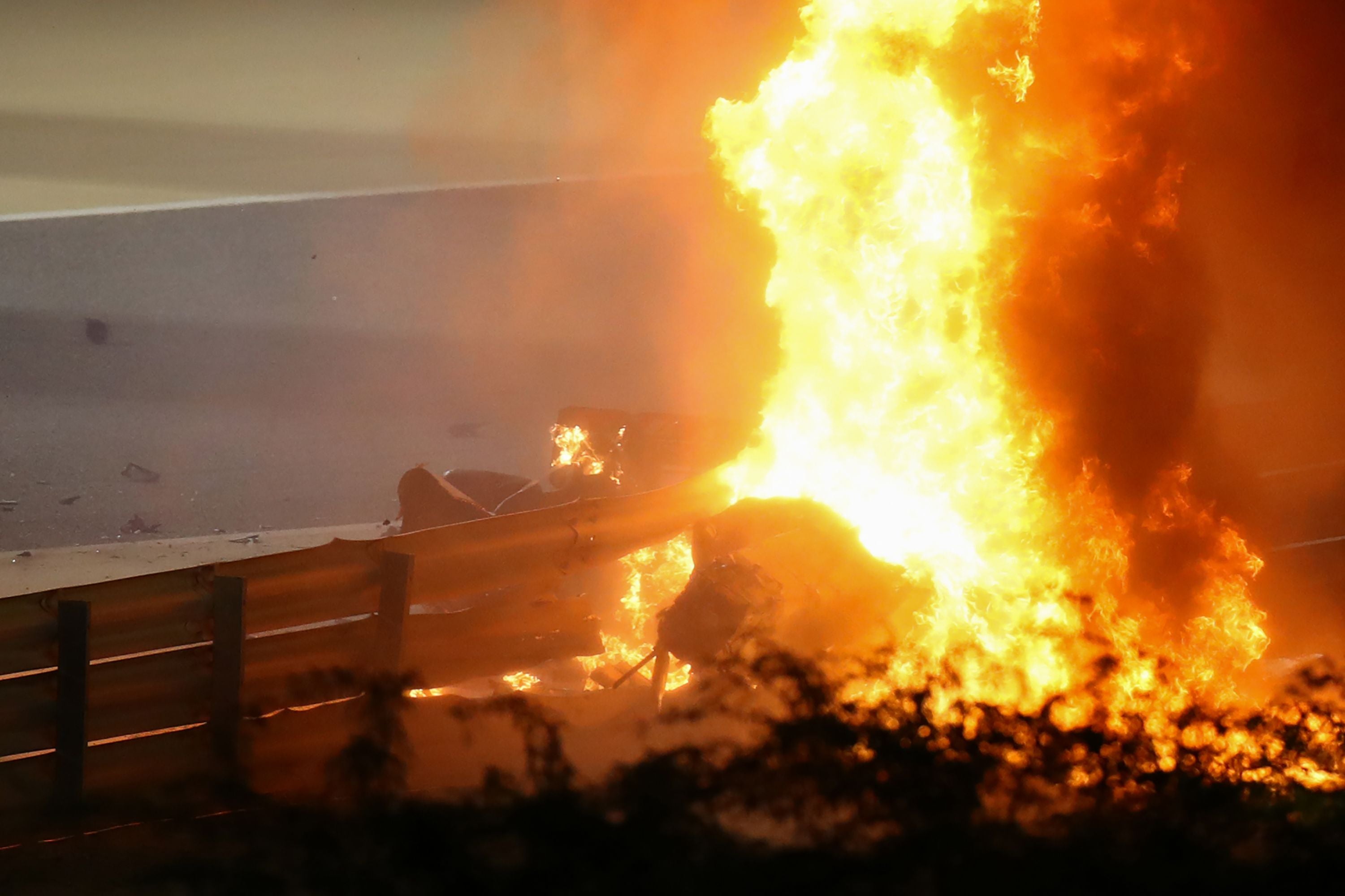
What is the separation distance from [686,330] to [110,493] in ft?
19.8

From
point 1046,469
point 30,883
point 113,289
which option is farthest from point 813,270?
point 113,289

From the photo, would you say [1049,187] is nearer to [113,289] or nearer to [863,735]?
[863,735]

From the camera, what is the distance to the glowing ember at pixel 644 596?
21.5 feet

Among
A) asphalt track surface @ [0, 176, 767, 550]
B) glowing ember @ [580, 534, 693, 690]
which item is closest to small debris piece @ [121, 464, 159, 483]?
asphalt track surface @ [0, 176, 767, 550]

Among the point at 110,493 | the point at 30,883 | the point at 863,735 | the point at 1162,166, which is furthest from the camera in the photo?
the point at 110,493

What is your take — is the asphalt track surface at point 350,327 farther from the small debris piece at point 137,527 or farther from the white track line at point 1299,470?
the white track line at point 1299,470

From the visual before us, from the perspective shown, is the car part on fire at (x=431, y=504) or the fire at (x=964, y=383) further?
the car part on fire at (x=431, y=504)

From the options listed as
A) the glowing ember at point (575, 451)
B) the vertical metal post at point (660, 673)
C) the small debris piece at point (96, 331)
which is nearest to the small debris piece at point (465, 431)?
the glowing ember at point (575, 451)

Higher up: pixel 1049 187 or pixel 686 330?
pixel 686 330

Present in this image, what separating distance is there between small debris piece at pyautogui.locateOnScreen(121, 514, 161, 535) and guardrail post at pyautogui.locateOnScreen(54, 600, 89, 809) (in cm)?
604

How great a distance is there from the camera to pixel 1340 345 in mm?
7297

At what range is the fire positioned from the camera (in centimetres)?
542

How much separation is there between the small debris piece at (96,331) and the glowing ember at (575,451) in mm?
6170

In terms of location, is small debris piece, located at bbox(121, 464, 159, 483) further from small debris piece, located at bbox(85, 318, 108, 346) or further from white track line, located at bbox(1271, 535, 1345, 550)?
white track line, located at bbox(1271, 535, 1345, 550)
